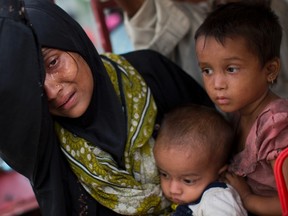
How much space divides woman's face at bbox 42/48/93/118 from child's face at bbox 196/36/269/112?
0.36 meters

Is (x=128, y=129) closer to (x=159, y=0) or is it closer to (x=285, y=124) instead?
(x=285, y=124)

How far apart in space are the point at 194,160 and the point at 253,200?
215 millimetres

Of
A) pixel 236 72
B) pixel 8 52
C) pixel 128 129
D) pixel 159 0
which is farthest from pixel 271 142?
pixel 159 0

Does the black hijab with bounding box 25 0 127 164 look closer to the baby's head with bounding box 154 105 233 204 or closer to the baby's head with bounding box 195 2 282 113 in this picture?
the baby's head with bounding box 154 105 233 204

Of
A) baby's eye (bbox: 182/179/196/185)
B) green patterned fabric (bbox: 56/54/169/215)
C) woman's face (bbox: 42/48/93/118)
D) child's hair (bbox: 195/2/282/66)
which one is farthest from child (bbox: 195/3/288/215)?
woman's face (bbox: 42/48/93/118)

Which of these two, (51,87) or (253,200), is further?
(253,200)

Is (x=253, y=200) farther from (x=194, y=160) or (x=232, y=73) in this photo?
(x=232, y=73)

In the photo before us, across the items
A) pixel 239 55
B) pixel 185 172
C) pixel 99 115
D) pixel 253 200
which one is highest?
pixel 239 55

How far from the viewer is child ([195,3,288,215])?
1.31 metres

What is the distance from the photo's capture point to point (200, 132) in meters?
1.43

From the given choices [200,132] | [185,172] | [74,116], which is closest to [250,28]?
[200,132]

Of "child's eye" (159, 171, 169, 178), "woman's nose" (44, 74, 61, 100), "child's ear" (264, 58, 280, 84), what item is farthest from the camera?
"child's eye" (159, 171, 169, 178)

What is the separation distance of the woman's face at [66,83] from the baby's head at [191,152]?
0.95 ft

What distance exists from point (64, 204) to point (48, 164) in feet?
0.44
